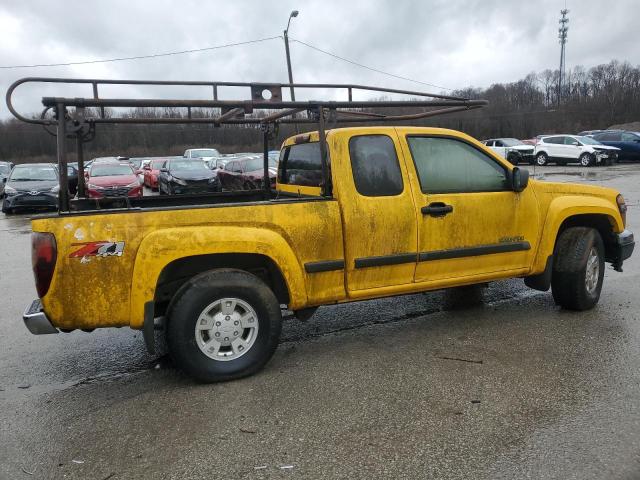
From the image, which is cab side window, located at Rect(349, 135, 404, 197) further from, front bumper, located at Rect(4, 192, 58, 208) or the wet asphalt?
front bumper, located at Rect(4, 192, 58, 208)

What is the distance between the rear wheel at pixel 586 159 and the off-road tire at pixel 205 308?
1110 inches

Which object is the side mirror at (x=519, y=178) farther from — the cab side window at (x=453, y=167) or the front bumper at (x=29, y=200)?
the front bumper at (x=29, y=200)

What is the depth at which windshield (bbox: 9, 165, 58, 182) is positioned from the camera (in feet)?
55.5

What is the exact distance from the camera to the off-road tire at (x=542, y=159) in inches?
1182

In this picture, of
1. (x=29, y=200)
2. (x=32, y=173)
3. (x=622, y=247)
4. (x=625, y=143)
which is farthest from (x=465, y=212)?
(x=625, y=143)

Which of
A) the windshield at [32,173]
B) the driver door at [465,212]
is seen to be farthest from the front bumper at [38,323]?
the windshield at [32,173]

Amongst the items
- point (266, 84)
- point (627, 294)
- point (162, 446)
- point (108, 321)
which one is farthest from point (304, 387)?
point (627, 294)

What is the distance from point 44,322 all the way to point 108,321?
0.41m

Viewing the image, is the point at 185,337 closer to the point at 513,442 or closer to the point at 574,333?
the point at 513,442

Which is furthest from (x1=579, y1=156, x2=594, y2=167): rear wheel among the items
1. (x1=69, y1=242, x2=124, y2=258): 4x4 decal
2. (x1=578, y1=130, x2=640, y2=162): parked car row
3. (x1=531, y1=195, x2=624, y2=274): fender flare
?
(x1=69, y1=242, x2=124, y2=258): 4x4 decal

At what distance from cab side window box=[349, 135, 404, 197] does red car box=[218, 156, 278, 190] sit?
1159cm

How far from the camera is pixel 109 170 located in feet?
58.0

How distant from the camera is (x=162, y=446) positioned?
3.06 meters

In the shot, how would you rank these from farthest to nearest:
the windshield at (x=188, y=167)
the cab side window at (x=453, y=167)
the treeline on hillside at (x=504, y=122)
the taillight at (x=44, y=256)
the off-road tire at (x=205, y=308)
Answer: the treeline on hillside at (x=504, y=122)
the windshield at (x=188, y=167)
the cab side window at (x=453, y=167)
the off-road tire at (x=205, y=308)
the taillight at (x=44, y=256)
